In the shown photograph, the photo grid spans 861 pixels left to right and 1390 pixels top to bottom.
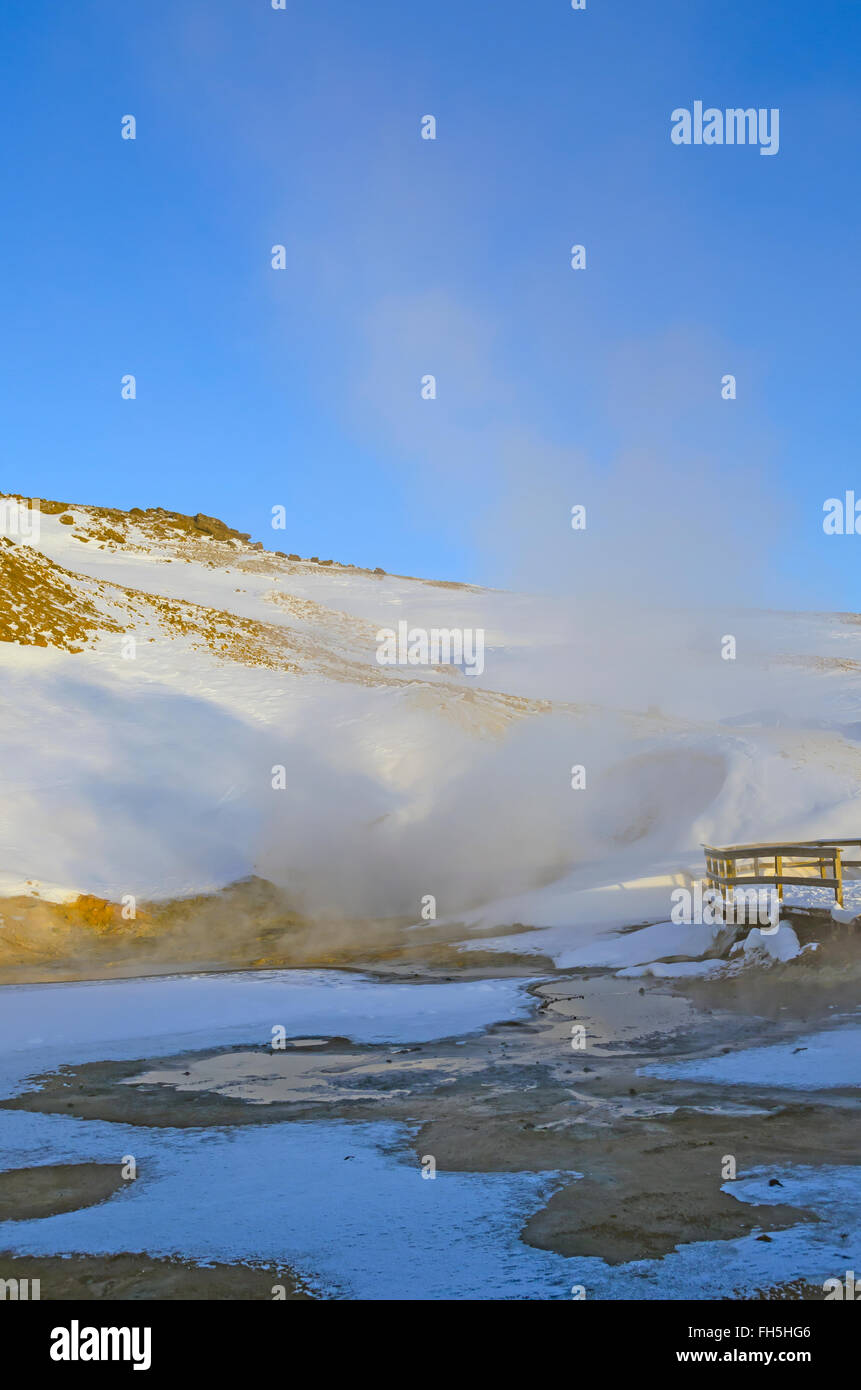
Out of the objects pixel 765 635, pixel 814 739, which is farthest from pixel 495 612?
pixel 814 739

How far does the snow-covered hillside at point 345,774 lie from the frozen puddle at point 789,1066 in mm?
10532

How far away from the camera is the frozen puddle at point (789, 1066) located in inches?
377

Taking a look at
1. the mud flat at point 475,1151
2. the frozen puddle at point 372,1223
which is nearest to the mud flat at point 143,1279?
the mud flat at point 475,1151

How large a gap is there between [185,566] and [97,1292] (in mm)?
75027

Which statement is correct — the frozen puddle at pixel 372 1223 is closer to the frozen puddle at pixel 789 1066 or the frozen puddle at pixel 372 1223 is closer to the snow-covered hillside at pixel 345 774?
the frozen puddle at pixel 789 1066

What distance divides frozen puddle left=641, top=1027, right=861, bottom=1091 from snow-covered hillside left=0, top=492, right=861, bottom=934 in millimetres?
10532

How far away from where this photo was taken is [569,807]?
32031mm

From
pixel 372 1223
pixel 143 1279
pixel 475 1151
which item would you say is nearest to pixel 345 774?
pixel 475 1151

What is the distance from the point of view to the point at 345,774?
108ft

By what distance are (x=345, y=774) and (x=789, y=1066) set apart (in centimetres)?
2370

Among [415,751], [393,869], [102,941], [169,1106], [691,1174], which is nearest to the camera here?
[691,1174]

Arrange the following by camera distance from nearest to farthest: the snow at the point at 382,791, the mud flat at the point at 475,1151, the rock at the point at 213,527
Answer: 1. the mud flat at the point at 475,1151
2. the snow at the point at 382,791
3. the rock at the point at 213,527

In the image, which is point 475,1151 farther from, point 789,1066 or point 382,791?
point 382,791
